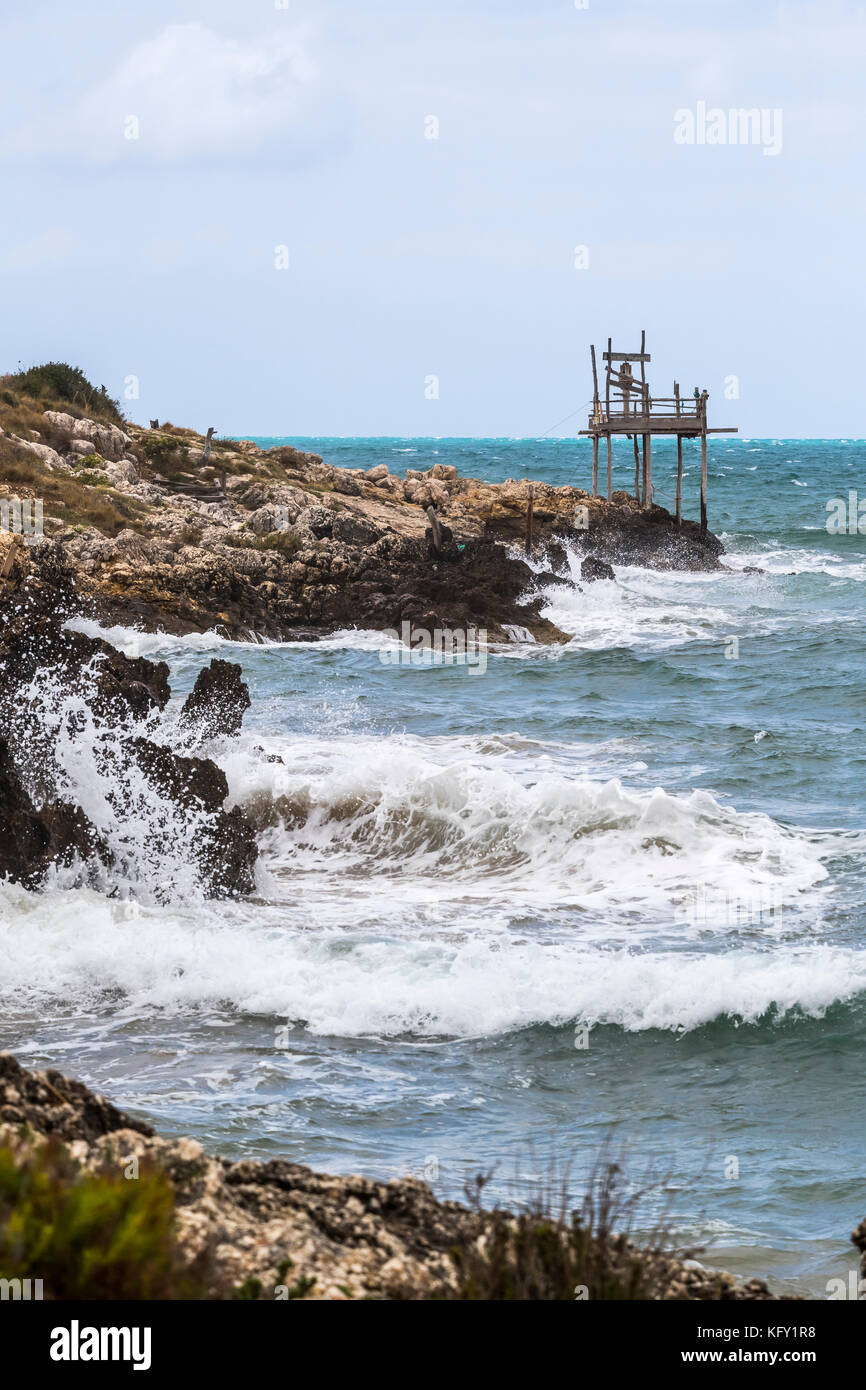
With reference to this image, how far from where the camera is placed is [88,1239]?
3.12m

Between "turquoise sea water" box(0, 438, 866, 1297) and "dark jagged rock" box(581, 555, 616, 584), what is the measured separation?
15988 mm

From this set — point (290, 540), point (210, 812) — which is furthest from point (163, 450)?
point (210, 812)

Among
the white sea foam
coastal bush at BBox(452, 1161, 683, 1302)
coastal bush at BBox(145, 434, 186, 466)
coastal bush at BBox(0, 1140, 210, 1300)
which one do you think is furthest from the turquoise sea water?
coastal bush at BBox(145, 434, 186, 466)

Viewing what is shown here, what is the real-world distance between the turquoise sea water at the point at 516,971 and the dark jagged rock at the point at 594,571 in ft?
52.5

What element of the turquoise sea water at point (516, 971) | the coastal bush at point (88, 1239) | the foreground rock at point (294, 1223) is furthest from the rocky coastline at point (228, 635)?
the turquoise sea water at point (516, 971)

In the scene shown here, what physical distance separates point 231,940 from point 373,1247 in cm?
690

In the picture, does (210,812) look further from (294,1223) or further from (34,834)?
(294,1223)

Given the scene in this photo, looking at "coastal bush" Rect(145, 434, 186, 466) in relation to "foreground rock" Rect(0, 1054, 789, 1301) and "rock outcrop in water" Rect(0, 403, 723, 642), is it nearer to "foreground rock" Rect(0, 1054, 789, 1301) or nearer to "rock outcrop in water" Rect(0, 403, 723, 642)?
"rock outcrop in water" Rect(0, 403, 723, 642)

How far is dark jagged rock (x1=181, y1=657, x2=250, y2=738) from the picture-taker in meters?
15.9

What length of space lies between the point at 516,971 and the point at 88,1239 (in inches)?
296
